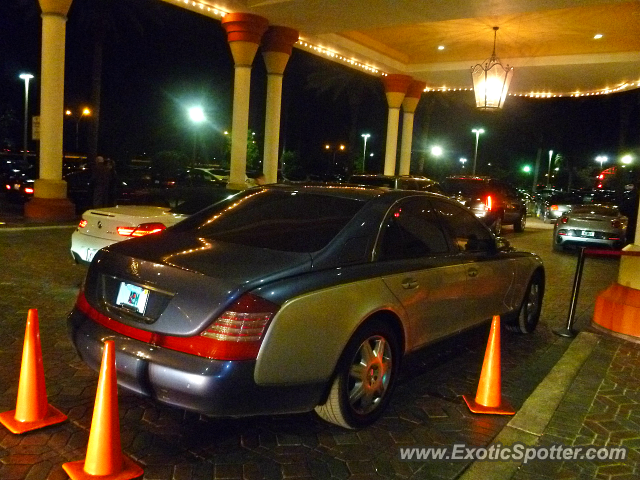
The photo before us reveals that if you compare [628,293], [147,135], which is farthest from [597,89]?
[147,135]

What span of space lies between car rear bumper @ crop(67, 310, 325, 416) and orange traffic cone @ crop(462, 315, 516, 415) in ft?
4.77

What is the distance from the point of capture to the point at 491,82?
43.2ft

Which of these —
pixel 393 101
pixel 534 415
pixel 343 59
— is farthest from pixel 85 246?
pixel 393 101

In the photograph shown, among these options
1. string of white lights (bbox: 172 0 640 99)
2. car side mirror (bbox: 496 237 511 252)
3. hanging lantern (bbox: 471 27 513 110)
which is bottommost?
car side mirror (bbox: 496 237 511 252)

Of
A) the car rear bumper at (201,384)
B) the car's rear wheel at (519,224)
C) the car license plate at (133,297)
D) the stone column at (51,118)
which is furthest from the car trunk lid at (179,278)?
the car's rear wheel at (519,224)

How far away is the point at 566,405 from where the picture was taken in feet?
15.4

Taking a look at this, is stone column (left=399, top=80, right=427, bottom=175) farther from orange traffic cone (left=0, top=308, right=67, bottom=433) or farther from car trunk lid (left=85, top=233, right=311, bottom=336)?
orange traffic cone (left=0, top=308, right=67, bottom=433)

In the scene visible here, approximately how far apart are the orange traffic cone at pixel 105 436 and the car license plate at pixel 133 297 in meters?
0.46

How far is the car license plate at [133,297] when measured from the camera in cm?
361

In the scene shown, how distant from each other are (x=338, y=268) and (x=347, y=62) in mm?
17489

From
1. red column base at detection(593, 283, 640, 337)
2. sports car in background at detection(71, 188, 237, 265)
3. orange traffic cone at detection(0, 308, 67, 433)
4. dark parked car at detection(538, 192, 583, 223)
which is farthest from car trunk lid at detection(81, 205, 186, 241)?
dark parked car at detection(538, 192, 583, 223)

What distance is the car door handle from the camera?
4.29 meters

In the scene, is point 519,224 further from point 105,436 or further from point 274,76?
point 105,436

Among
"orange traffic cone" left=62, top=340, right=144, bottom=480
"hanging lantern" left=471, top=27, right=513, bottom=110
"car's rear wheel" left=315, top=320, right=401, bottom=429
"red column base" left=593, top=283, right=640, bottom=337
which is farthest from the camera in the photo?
"hanging lantern" left=471, top=27, right=513, bottom=110
